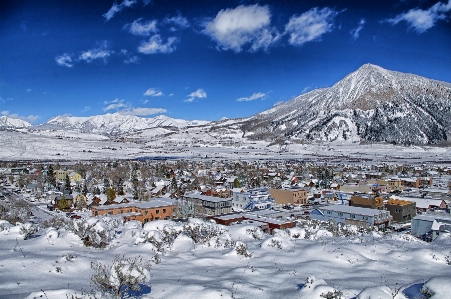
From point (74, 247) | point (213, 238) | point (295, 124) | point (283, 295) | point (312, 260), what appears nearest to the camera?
point (283, 295)

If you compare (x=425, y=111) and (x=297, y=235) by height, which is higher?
(x=425, y=111)

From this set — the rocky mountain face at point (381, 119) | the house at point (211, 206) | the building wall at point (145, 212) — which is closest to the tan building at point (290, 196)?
the house at point (211, 206)

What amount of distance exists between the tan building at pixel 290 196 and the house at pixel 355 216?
9.76 meters

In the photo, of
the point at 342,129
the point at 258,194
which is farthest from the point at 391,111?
the point at 258,194

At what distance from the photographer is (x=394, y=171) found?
63250 millimetres

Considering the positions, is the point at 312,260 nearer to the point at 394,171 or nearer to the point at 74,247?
the point at 74,247

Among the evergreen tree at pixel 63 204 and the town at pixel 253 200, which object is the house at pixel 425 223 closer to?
the town at pixel 253 200

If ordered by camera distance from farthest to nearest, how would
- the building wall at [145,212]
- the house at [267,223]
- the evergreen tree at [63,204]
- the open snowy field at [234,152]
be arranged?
1. the open snowy field at [234,152]
2. the evergreen tree at [63,204]
3. the building wall at [145,212]
4. the house at [267,223]

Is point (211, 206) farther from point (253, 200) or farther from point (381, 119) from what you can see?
point (381, 119)

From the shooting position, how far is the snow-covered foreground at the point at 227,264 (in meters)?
4.49

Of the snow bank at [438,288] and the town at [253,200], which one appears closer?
the snow bank at [438,288]

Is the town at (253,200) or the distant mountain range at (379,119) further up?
the distant mountain range at (379,119)

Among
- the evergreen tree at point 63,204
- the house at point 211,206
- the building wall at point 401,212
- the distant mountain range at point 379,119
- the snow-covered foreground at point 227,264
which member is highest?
the distant mountain range at point 379,119

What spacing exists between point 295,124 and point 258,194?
156 m
